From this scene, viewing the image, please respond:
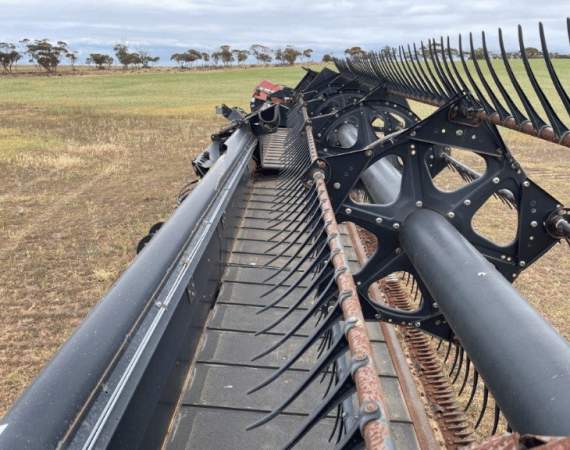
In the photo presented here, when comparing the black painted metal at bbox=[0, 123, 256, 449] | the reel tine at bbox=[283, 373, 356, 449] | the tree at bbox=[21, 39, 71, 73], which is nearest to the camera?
the reel tine at bbox=[283, 373, 356, 449]

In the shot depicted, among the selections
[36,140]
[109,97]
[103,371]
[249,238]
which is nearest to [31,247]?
[249,238]

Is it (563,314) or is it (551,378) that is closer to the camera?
(551,378)

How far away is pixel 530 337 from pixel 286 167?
400 centimetres

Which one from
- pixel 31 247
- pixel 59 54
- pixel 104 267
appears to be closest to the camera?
pixel 104 267

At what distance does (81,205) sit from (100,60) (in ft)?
227

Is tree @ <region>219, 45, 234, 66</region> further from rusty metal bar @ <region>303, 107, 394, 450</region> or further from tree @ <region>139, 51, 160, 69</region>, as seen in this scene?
rusty metal bar @ <region>303, 107, 394, 450</region>

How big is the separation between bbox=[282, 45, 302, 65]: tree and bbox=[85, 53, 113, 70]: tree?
2406 cm

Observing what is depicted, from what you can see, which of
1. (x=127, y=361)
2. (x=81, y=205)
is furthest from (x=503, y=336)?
(x=81, y=205)

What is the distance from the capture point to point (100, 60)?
71.2 metres

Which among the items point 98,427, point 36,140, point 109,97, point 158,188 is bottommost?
point 109,97

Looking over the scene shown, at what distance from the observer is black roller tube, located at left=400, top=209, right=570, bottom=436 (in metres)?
1.35

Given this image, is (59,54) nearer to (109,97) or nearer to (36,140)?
(109,97)

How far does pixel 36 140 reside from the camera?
626 inches

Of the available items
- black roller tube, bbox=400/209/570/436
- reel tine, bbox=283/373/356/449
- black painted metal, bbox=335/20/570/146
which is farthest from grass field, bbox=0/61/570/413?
reel tine, bbox=283/373/356/449
